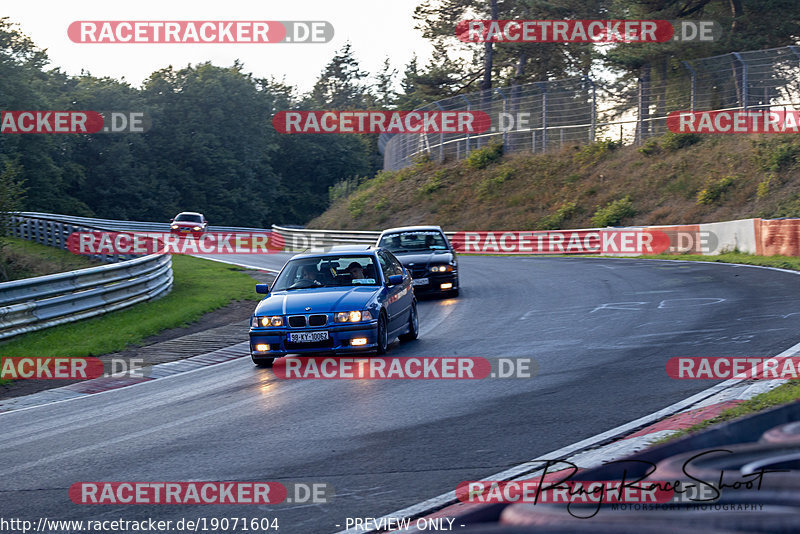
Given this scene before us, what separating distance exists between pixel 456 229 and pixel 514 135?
21.5 feet

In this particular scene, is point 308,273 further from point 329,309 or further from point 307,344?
point 307,344

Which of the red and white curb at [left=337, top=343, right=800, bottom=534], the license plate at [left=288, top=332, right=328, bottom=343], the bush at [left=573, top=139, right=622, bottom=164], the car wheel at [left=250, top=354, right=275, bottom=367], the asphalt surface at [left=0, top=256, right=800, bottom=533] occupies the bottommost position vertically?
the car wheel at [left=250, top=354, right=275, bottom=367]

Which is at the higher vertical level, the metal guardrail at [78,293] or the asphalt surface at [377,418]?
the metal guardrail at [78,293]

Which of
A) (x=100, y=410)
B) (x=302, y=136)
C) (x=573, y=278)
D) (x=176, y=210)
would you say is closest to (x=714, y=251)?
(x=573, y=278)

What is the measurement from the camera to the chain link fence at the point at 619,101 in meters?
35.6

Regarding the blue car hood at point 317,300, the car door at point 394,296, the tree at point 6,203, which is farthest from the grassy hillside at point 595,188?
the tree at point 6,203

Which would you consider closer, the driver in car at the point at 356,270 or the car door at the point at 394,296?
the car door at the point at 394,296

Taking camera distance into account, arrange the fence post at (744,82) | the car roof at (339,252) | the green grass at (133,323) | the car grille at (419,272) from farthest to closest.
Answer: the fence post at (744,82)
the car grille at (419,272)
the green grass at (133,323)
the car roof at (339,252)

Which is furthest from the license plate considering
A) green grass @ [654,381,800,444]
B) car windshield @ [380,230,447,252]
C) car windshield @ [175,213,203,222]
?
car windshield @ [175,213,203,222]

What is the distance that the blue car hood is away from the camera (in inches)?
445

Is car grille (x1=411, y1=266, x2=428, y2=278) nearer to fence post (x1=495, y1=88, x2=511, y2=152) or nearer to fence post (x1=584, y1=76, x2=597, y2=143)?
fence post (x1=584, y1=76, x2=597, y2=143)

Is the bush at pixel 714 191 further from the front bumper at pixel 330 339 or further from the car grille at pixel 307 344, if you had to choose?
the car grille at pixel 307 344

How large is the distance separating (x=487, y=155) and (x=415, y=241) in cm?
3379

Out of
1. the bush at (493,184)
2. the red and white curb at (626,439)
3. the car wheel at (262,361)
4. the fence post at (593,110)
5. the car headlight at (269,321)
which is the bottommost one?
the car wheel at (262,361)
